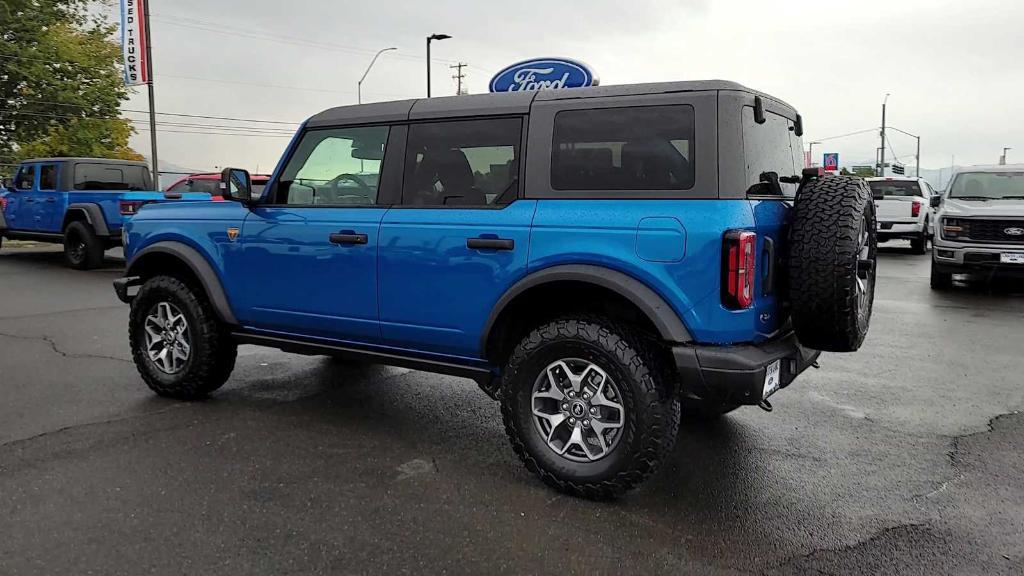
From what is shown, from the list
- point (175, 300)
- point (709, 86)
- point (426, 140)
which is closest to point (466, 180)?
point (426, 140)

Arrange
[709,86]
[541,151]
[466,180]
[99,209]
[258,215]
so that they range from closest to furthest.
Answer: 1. [709,86]
2. [541,151]
3. [466,180]
4. [258,215]
5. [99,209]

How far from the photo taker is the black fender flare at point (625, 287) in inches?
128

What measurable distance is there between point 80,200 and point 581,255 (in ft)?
43.6

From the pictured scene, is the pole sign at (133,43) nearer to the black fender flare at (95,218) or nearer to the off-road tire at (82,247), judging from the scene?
the off-road tire at (82,247)

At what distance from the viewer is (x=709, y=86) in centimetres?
335

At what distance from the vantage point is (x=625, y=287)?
3.32 metres

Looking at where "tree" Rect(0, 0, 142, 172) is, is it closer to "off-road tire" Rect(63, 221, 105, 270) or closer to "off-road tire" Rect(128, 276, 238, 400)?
"off-road tire" Rect(63, 221, 105, 270)

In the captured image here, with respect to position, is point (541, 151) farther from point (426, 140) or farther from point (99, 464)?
point (99, 464)

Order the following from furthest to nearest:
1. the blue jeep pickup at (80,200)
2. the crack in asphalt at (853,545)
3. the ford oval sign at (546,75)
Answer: the blue jeep pickup at (80,200) < the ford oval sign at (546,75) < the crack in asphalt at (853,545)

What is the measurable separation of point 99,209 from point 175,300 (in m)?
9.99

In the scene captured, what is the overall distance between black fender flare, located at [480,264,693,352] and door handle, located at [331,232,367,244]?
1.08 m

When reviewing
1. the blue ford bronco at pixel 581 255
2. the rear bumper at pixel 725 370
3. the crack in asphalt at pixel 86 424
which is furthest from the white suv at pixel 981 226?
the crack in asphalt at pixel 86 424

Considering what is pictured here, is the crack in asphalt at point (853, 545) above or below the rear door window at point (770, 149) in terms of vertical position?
below

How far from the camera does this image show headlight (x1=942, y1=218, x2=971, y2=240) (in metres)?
10.5
